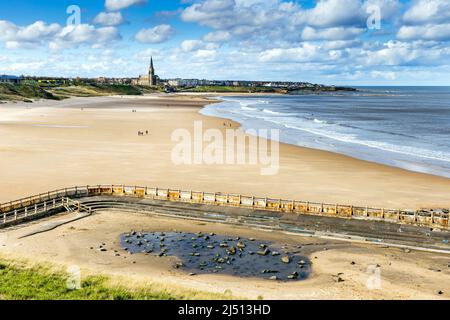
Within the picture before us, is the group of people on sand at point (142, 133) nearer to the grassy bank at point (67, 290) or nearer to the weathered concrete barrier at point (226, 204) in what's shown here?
the weathered concrete barrier at point (226, 204)

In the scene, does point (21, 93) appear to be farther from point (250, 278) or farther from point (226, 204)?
point (250, 278)

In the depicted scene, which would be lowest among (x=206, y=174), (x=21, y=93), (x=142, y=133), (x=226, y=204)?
(x=206, y=174)

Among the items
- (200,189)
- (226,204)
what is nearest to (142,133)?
(200,189)

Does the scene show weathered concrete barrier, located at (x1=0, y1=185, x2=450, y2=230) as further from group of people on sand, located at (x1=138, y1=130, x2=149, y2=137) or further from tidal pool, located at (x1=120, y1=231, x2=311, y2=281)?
group of people on sand, located at (x1=138, y1=130, x2=149, y2=137)

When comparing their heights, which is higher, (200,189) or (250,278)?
(200,189)

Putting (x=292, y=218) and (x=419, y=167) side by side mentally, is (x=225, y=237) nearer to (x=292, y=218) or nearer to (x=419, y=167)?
(x=292, y=218)

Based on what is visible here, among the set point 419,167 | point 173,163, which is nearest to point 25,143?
point 173,163

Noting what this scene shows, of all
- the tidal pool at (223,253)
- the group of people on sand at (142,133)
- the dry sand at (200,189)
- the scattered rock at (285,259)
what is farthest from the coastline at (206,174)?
the scattered rock at (285,259)
